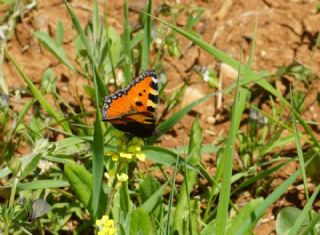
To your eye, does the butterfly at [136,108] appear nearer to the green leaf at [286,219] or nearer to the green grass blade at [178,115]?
the green grass blade at [178,115]

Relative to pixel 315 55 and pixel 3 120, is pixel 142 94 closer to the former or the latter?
pixel 3 120

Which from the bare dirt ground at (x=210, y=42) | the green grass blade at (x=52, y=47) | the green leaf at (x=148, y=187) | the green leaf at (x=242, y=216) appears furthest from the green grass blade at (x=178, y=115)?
the green grass blade at (x=52, y=47)

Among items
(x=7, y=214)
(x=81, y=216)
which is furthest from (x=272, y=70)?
Answer: (x=7, y=214)

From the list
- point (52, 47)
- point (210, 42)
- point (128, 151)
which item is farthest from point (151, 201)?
point (210, 42)

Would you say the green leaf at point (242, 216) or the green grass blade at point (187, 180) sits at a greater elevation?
the green grass blade at point (187, 180)

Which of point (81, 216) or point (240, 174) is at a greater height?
point (240, 174)

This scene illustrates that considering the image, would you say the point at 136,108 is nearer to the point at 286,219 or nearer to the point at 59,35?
the point at 286,219
